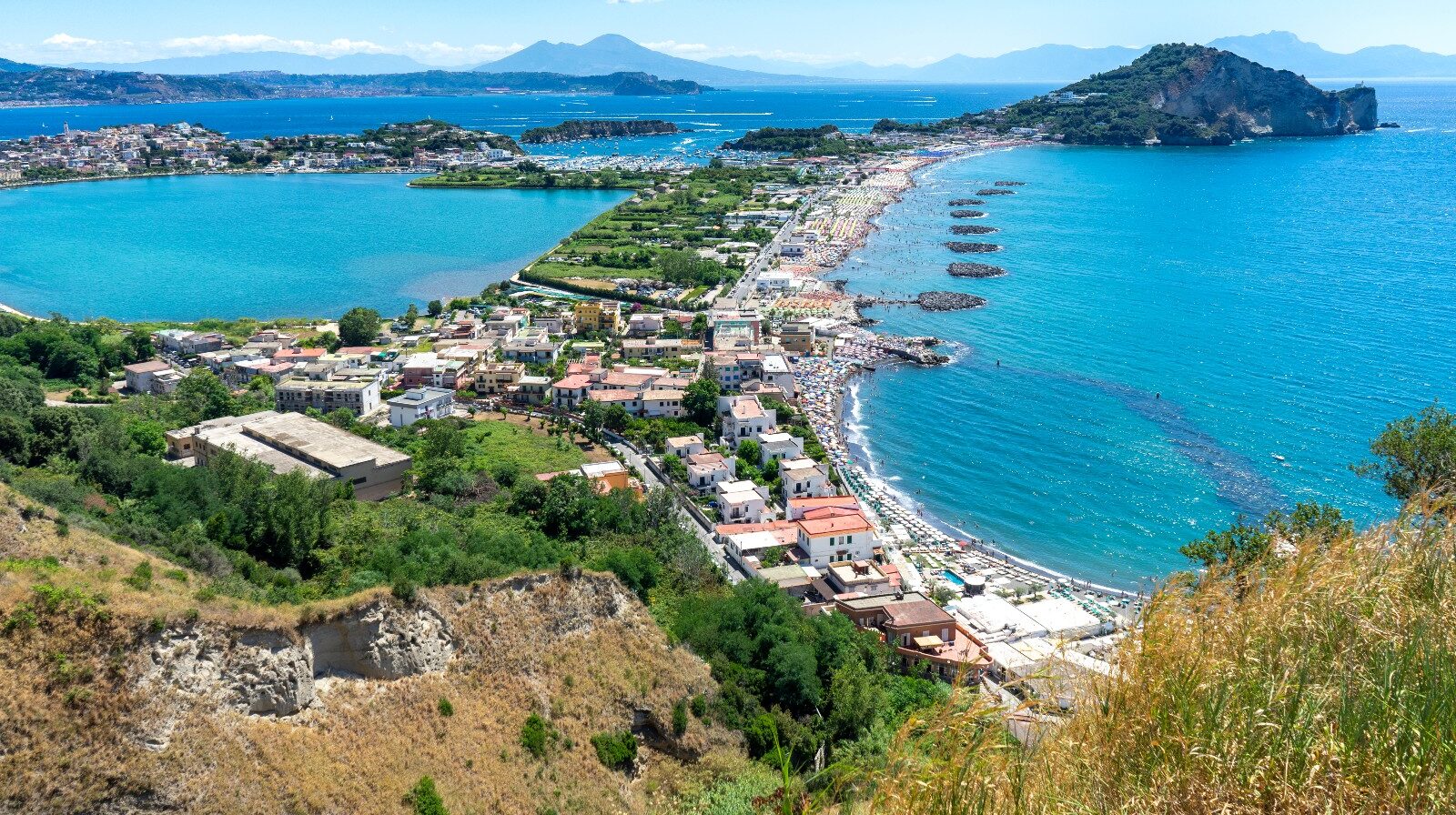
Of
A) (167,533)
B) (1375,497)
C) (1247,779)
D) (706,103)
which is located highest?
(706,103)

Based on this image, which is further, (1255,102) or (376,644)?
(1255,102)

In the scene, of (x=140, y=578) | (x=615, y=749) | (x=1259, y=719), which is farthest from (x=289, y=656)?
(x=1259, y=719)

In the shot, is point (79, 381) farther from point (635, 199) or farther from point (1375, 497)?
point (635, 199)

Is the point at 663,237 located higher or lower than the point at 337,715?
higher

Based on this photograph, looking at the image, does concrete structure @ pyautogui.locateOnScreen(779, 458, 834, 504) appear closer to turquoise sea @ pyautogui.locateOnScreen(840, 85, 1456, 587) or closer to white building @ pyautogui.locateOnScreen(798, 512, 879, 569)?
white building @ pyautogui.locateOnScreen(798, 512, 879, 569)

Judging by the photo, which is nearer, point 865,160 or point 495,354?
point 495,354

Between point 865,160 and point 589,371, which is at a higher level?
point 865,160

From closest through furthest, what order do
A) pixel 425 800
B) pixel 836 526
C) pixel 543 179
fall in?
pixel 425 800
pixel 836 526
pixel 543 179

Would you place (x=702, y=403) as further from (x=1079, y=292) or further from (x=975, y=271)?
(x=975, y=271)

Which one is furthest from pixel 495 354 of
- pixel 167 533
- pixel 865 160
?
pixel 865 160
